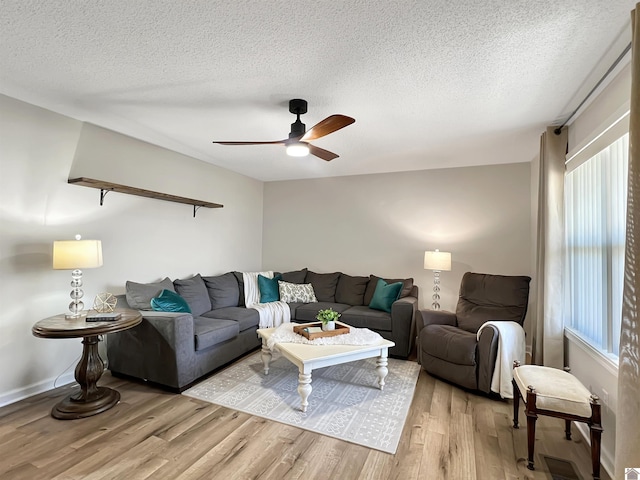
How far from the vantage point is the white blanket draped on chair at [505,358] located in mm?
2771

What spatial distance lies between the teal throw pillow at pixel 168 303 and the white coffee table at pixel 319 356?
97 cm

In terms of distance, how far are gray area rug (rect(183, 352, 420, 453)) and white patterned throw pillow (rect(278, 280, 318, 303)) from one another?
3.75ft

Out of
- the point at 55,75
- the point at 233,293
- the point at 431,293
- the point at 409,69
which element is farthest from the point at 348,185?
the point at 55,75

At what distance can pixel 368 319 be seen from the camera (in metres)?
4.07

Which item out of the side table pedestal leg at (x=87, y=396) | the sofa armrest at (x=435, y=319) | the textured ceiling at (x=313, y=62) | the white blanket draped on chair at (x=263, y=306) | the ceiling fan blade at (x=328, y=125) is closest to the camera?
the textured ceiling at (x=313, y=62)

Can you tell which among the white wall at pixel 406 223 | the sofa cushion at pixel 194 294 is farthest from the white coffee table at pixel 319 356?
the white wall at pixel 406 223

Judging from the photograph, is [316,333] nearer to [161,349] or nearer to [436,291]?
[161,349]

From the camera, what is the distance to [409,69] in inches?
85.0

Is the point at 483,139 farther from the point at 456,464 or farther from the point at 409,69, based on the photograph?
the point at 456,464

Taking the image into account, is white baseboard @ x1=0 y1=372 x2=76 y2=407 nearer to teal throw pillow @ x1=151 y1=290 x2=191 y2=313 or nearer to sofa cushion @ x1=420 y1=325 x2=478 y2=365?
teal throw pillow @ x1=151 y1=290 x2=191 y2=313

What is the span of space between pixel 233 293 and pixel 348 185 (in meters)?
2.47

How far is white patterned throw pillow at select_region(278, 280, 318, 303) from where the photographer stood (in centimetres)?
473

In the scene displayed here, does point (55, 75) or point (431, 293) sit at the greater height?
point (55, 75)

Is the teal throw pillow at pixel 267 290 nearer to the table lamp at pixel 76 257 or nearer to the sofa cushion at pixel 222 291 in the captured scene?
the sofa cushion at pixel 222 291
